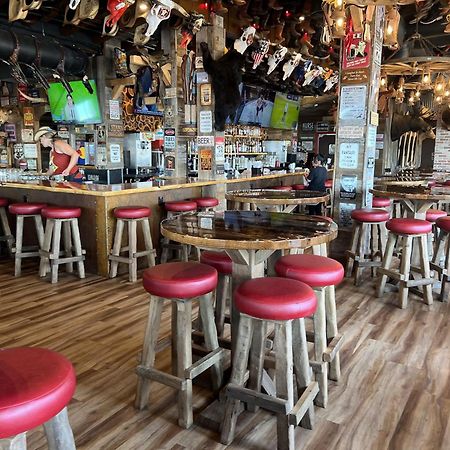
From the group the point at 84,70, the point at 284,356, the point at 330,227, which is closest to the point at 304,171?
the point at 84,70

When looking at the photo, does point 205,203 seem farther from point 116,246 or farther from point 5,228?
point 5,228

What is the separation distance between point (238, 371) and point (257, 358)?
0.36 feet

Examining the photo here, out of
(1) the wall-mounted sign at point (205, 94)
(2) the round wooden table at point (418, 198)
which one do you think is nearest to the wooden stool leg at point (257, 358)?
(2) the round wooden table at point (418, 198)

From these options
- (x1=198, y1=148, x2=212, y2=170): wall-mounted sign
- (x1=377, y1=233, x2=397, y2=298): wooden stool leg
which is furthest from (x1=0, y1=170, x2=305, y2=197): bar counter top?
(x1=377, y1=233, x2=397, y2=298): wooden stool leg

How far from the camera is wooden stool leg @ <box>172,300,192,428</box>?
206cm

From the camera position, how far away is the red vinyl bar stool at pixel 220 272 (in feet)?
8.44

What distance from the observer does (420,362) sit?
108 inches

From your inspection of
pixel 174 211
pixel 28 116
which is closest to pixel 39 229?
pixel 174 211

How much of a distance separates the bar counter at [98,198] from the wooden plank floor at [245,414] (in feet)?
1.70

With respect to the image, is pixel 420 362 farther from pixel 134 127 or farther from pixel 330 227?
pixel 134 127

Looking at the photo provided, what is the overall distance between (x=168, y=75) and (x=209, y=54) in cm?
94

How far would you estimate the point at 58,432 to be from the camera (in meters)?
1.26

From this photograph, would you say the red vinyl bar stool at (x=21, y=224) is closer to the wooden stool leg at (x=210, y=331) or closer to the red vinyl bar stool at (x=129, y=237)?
the red vinyl bar stool at (x=129, y=237)

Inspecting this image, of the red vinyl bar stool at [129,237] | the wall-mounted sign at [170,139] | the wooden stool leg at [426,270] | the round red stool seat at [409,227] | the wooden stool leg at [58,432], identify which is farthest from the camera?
the wall-mounted sign at [170,139]
